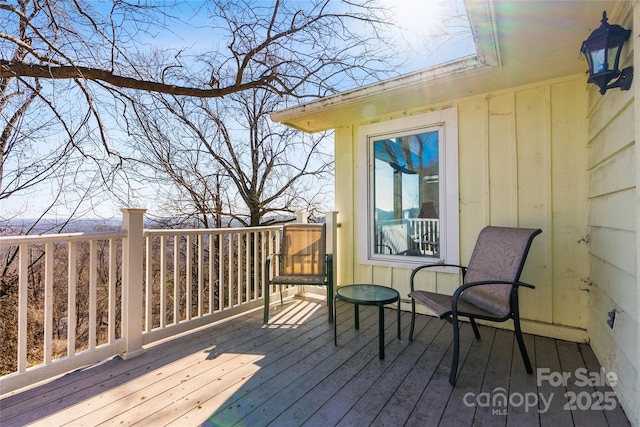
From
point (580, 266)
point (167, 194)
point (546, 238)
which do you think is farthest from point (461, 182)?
point (167, 194)

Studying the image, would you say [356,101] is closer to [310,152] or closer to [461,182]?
[461,182]

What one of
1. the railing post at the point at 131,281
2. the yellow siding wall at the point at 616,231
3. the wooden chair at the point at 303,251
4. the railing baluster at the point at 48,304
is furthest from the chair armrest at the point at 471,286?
the railing baluster at the point at 48,304

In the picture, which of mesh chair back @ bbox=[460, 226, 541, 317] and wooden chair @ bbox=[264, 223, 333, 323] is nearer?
mesh chair back @ bbox=[460, 226, 541, 317]

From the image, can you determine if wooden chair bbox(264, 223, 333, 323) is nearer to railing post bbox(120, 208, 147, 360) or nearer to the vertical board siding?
railing post bbox(120, 208, 147, 360)

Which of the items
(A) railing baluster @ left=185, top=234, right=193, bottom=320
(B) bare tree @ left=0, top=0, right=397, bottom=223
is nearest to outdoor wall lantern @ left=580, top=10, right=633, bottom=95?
(B) bare tree @ left=0, top=0, right=397, bottom=223

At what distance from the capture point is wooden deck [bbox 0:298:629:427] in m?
1.67

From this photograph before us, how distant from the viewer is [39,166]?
4.50 metres

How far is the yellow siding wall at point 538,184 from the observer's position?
271 cm

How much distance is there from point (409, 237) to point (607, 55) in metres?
2.34

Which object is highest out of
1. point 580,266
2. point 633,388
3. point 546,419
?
point 580,266

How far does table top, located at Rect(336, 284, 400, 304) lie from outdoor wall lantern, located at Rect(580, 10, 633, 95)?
6.60 ft

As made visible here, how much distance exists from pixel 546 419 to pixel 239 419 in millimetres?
1731

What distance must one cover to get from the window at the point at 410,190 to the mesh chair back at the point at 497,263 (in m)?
0.55

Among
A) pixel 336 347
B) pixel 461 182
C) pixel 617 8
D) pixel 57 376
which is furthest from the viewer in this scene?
pixel 461 182
